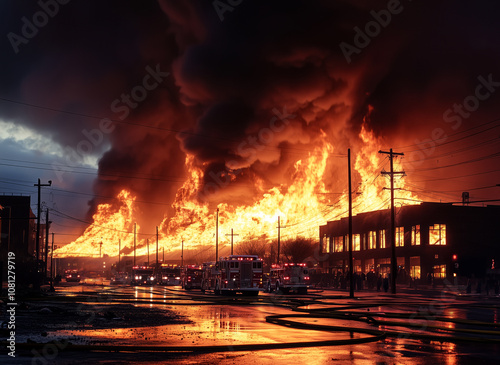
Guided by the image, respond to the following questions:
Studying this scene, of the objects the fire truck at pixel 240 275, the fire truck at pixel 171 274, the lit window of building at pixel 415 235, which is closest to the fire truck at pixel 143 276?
the fire truck at pixel 171 274

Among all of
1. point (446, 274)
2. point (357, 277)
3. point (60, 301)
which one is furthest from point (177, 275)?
point (60, 301)

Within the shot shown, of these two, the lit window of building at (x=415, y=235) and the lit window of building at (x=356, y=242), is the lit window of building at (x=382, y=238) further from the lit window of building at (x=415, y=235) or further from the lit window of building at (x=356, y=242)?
the lit window of building at (x=356, y=242)

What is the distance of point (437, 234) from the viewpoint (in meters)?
72.4

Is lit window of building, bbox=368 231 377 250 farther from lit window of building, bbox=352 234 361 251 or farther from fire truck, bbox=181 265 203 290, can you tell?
fire truck, bbox=181 265 203 290

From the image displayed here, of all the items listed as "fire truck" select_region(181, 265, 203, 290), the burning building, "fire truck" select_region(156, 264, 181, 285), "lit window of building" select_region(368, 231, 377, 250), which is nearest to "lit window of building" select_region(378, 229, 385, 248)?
the burning building

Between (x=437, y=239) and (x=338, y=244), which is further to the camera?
(x=338, y=244)

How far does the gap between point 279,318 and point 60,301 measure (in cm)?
1495

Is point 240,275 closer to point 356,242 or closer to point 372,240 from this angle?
point 372,240

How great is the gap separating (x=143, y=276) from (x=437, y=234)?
34.3 m

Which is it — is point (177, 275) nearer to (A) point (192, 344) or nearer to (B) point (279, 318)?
(B) point (279, 318)

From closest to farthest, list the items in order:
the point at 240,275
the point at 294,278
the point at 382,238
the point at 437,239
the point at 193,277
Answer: the point at 240,275 < the point at 294,278 < the point at 193,277 < the point at 437,239 < the point at 382,238

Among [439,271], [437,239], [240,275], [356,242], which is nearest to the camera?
[240,275]

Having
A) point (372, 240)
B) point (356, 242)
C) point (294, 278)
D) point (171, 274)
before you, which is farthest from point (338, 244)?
point (294, 278)

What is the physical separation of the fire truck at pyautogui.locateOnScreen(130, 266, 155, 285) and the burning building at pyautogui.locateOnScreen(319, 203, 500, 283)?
1124 inches
